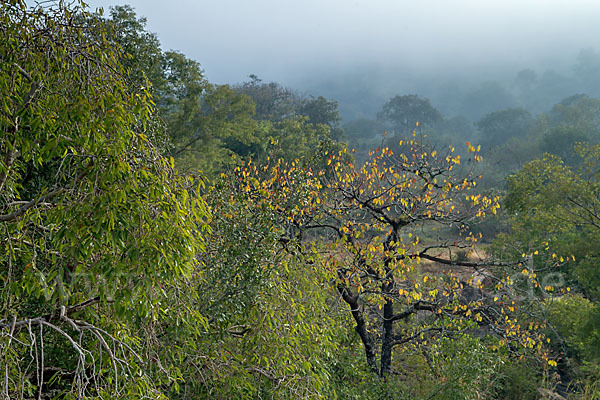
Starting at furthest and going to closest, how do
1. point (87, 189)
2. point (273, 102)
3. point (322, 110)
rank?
point (273, 102) < point (322, 110) < point (87, 189)

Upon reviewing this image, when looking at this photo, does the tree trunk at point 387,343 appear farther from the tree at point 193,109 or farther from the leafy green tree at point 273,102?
the leafy green tree at point 273,102

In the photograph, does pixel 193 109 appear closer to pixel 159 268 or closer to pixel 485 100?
pixel 159 268

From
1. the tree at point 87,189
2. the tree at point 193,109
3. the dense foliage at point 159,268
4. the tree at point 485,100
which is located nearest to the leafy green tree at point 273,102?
the tree at point 193,109

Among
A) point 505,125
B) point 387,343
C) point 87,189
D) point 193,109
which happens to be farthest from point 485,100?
point 87,189

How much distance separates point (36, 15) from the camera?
3.00 meters

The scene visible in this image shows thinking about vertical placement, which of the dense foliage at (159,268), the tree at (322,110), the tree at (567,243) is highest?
the tree at (322,110)

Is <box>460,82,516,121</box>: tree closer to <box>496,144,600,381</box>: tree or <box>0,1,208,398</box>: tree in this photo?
<box>496,144,600,381</box>: tree

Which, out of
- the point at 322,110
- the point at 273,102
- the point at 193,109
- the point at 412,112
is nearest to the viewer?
the point at 193,109

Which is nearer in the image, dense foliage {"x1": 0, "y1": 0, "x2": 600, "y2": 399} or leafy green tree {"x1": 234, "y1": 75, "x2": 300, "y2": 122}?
dense foliage {"x1": 0, "y1": 0, "x2": 600, "y2": 399}

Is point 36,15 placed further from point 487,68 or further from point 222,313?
point 487,68

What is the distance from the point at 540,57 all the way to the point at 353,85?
51.3 m

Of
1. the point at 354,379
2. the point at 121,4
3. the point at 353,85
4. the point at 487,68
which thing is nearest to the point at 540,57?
the point at 487,68

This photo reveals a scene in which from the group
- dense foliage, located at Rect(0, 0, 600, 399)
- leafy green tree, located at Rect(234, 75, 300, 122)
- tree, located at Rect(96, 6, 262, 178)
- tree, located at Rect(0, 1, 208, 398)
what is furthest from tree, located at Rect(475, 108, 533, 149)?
tree, located at Rect(0, 1, 208, 398)

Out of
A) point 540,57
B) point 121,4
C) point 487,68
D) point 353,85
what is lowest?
point 121,4
